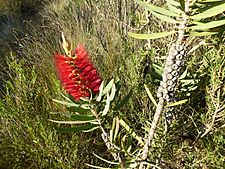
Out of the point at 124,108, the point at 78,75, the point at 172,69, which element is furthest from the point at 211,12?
the point at 124,108

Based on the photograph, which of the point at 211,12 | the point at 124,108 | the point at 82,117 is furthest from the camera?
the point at 124,108

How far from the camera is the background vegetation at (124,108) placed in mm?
1142

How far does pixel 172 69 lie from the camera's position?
634mm

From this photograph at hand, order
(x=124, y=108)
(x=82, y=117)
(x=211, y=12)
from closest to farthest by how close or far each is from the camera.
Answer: (x=211, y=12) → (x=82, y=117) → (x=124, y=108)

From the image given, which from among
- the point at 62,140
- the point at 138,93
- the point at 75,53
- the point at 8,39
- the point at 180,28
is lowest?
the point at 8,39

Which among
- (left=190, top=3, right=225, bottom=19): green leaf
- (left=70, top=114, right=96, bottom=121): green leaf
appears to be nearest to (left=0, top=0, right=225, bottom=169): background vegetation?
(left=70, top=114, right=96, bottom=121): green leaf

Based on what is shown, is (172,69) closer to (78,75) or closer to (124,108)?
(78,75)

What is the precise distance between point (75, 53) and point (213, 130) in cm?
57

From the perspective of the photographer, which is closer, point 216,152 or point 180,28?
point 180,28

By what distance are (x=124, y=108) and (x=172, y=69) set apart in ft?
3.22

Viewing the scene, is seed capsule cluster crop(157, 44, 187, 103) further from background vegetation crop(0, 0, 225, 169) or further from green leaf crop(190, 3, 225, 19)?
background vegetation crop(0, 0, 225, 169)

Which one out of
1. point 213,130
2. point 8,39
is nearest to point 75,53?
point 213,130

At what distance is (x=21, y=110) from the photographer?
5.57ft

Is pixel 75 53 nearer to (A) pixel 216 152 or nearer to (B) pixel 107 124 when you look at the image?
(B) pixel 107 124
